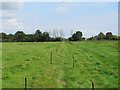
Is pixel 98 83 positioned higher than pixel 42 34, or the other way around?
pixel 42 34

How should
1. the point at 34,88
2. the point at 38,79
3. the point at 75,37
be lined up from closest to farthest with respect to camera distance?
1. the point at 34,88
2. the point at 38,79
3. the point at 75,37

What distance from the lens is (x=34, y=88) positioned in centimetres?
1031

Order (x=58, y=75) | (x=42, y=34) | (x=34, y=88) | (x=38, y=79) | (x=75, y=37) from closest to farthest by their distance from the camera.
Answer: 1. (x=34, y=88)
2. (x=38, y=79)
3. (x=58, y=75)
4. (x=42, y=34)
5. (x=75, y=37)

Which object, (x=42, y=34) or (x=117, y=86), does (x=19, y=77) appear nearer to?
(x=117, y=86)

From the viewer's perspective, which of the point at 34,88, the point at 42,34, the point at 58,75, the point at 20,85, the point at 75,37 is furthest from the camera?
the point at 75,37

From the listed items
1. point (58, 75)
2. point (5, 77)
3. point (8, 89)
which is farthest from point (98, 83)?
point (5, 77)

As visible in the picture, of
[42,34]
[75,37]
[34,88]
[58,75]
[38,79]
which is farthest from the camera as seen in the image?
[75,37]

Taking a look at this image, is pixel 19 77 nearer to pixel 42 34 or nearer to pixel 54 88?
pixel 54 88

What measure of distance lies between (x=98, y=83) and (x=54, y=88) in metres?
4.16

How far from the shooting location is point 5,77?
12.9 metres

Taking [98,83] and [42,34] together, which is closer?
[98,83]

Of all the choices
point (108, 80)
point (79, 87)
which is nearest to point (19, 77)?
point (79, 87)

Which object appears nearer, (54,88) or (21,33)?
(54,88)

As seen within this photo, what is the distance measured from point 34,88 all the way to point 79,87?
3.64 m
